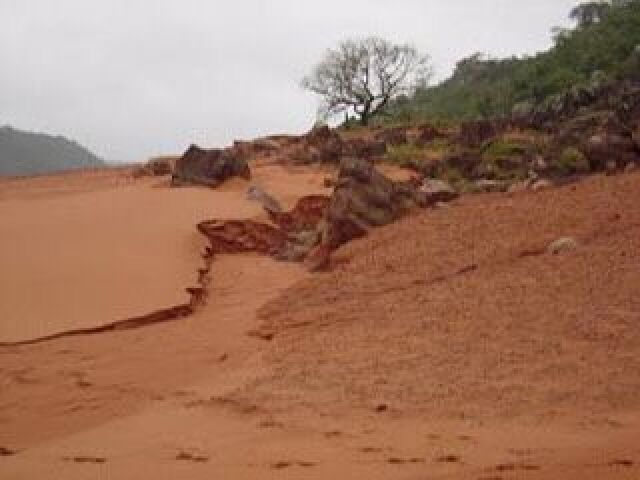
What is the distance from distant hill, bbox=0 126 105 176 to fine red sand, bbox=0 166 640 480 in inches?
1820

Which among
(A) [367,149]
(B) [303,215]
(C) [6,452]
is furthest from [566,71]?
(C) [6,452]

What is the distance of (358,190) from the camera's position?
10062 millimetres

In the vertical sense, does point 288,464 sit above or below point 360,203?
below

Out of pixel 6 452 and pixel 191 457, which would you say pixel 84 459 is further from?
pixel 6 452

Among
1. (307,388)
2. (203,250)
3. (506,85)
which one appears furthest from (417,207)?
(506,85)

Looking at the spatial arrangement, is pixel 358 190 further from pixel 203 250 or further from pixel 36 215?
pixel 36 215

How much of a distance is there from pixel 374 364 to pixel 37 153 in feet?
203

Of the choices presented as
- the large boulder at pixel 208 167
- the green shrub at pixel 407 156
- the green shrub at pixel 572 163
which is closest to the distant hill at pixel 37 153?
the green shrub at pixel 407 156

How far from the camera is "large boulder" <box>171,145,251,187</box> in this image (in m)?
14.0

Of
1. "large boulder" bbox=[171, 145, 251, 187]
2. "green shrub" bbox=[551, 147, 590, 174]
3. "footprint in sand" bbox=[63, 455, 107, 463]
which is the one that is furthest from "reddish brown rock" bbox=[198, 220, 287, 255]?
"footprint in sand" bbox=[63, 455, 107, 463]

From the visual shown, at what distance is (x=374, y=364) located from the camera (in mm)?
5398

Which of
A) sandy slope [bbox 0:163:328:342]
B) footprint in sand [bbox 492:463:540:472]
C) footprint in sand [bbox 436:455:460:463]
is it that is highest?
sandy slope [bbox 0:163:328:342]

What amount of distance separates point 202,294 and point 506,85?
21620 millimetres

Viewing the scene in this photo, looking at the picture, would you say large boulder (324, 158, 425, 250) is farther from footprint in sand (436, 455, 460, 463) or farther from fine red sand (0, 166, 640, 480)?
footprint in sand (436, 455, 460, 463)
